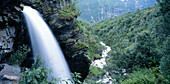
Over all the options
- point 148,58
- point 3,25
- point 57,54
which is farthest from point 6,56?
point 148,58

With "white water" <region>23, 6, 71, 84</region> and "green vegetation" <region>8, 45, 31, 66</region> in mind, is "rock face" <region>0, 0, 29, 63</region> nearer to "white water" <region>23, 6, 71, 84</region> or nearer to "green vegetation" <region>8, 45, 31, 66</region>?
"green vegetation" <region>8, 45, 31, 66</region>

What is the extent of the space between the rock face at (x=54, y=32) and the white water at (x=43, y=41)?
38.2 inches

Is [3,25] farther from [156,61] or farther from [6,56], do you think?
[156,61]

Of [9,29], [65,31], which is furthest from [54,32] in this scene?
[9,29]

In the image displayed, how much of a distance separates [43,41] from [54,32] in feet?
11.0

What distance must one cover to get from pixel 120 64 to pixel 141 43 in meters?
7.29

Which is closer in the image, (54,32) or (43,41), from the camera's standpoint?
(43,41)

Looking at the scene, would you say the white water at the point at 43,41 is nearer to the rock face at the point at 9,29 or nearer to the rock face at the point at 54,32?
the rock face at the point at 54,32

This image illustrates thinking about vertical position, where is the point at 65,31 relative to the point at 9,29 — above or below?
above

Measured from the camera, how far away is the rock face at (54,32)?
12.1m

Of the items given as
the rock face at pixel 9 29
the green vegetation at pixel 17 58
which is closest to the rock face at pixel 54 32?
the rock face at pixel 9 29

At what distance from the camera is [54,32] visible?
63.8 feet

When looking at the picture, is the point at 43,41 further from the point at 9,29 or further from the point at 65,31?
the point at 9,29

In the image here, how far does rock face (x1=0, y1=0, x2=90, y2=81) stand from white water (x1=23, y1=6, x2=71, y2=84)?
38.2 inches
